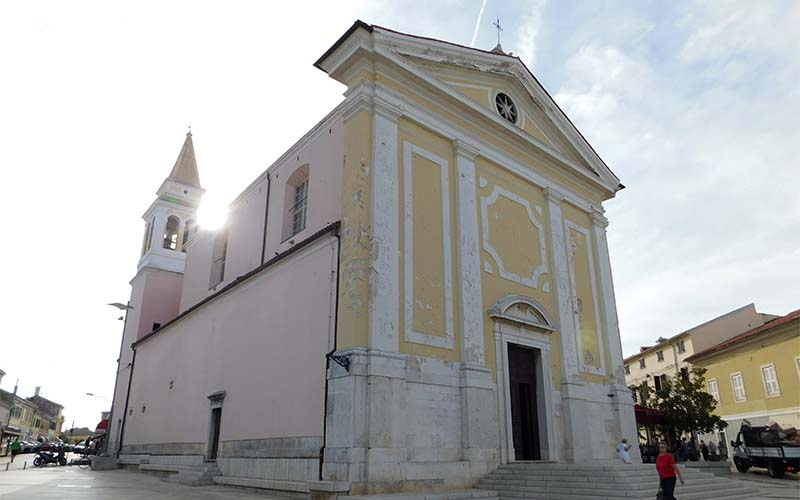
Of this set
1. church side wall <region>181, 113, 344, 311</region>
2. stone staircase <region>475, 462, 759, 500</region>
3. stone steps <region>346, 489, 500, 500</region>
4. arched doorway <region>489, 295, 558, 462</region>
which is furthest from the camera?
church side wall <region>181, 113, 344, 311</region>

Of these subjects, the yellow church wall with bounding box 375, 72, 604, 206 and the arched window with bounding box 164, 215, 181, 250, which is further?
the arched window with bounding box 164, 215, 181, 250

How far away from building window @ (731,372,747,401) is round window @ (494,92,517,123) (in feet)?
63.3

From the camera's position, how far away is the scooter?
24328 mm

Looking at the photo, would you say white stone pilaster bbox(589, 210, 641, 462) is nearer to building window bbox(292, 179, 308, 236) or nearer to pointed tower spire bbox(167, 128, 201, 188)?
building window bbox(292, 179, 308, 236)

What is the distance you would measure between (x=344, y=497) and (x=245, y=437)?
506 cm

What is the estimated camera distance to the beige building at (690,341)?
30297mm

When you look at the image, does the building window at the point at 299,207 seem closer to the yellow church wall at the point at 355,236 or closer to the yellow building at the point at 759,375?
the yellow church wall at the point at 355,236

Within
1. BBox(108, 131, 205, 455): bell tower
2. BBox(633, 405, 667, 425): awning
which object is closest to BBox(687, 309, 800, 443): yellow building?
BBox(633, 405, 667, 425): awning

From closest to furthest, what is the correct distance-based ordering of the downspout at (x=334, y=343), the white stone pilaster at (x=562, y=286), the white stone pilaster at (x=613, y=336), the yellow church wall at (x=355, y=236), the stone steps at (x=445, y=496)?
the stone steps at (x=445, y=496)
the downspout at (x=334, y=343)
the yellow church wall at (x=355, y=236)
the white stone pilaster at (x=562, y=286)
the white stone pilaster at (x=613, y=336)

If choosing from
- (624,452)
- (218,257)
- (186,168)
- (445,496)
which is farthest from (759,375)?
(186,168)

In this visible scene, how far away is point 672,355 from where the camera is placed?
32.3m

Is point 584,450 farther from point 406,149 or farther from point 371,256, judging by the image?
point 406,149

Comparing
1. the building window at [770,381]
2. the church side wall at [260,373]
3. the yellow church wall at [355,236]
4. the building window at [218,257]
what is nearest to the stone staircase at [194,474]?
the church side wall at [260,373]

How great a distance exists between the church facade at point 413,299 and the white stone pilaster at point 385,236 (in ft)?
0.12
